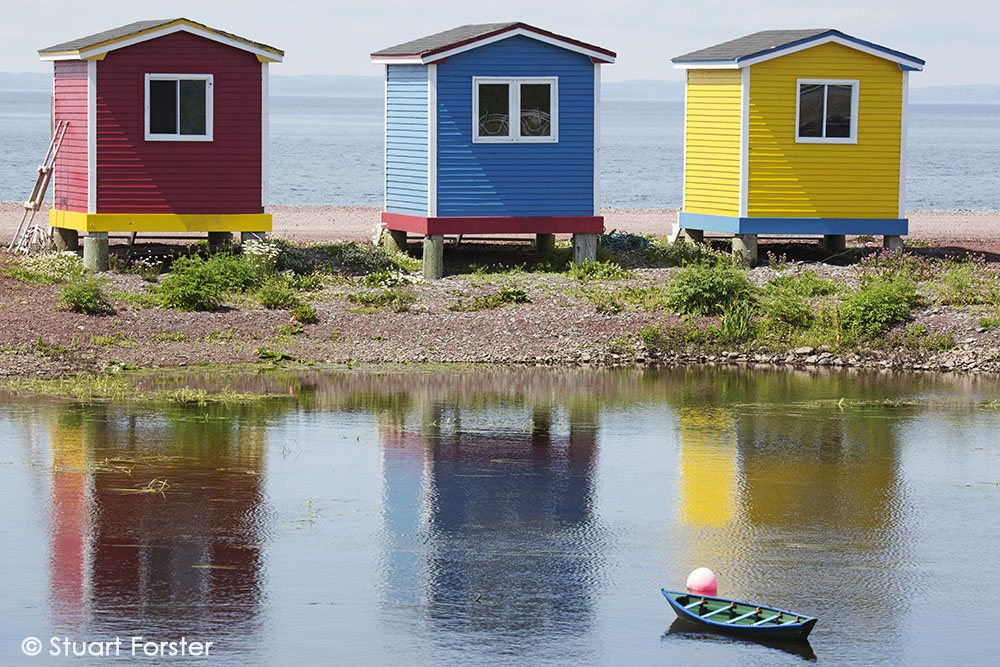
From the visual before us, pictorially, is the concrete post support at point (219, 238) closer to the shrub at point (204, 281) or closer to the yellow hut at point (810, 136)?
the shrub at point (204, 281)

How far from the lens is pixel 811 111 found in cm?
2839

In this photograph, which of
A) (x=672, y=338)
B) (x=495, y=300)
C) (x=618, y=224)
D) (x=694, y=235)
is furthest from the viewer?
(x=618, y=224)

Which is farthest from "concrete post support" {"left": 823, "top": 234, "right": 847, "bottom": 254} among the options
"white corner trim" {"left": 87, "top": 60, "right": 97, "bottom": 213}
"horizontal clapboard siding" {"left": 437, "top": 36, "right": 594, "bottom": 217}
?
"white corner trim" {"left": 87, "top": 60, "right": 97, "bottom": 213}

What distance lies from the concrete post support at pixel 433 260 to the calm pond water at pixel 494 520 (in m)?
6.29

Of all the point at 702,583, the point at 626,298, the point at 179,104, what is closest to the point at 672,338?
the point at 626,298

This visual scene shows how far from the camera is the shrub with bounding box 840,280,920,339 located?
75.6 feet

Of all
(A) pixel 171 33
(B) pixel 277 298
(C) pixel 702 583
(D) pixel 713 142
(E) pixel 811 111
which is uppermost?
(A) pixel 171 33

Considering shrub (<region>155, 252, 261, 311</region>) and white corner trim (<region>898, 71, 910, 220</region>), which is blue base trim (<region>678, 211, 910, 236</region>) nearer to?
white corner trim (<region>898, 71, 910, 220</region>)

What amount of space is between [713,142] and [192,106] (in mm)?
9596

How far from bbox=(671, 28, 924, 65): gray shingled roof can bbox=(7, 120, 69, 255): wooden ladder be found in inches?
458

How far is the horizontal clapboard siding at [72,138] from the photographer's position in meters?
26.4

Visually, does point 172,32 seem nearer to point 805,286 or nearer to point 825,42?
point 805,286

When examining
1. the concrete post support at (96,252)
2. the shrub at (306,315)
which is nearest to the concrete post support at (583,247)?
the shrub at (306,315)

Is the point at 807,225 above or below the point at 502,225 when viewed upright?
above
